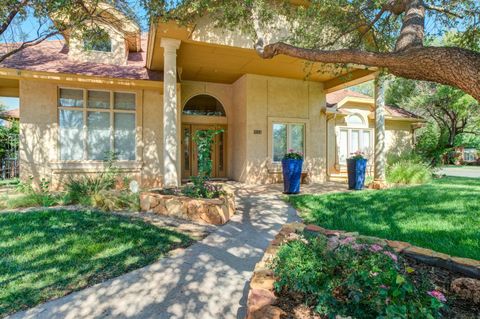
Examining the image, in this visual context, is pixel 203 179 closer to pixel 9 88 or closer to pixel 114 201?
pixel 114 201

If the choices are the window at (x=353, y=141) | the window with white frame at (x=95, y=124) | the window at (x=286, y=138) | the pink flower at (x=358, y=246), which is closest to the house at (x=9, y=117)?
the window with white frame at (x=95, y=124)

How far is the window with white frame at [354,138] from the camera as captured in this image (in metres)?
14.0

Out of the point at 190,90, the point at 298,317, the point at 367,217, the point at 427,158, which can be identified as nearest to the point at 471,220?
the point at 367,217

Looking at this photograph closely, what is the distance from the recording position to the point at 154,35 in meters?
7.28

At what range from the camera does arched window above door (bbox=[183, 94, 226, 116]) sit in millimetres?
11906

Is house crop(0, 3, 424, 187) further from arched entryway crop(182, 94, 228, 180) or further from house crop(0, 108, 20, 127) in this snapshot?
house crop(0, 108, 20, 127)

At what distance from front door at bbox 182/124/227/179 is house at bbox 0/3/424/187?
4 cm

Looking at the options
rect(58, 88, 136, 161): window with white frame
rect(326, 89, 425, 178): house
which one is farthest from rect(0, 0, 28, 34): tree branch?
rect(326, 89, 425, 178): house

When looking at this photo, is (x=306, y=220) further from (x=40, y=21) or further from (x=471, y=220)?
(x=40, y=21)

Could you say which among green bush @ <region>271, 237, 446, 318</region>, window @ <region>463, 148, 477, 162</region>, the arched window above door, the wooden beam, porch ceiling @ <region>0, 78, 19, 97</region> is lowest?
green bush @ <region>271, 237, 446, 318</region>

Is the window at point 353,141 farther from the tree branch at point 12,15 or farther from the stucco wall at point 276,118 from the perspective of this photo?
the tree branch at point 12,15

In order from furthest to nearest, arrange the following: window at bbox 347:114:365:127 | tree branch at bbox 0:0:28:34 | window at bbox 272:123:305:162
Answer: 1. window at bbox 347:114:365:127
2. window at bbox 272:123:305:162
3. tree branch at bbox 0:0:28:34

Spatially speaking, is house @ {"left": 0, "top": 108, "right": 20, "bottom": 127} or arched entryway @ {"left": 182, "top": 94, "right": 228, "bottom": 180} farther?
house @ {"left": 0, "top": 108, "right": 20, "bottom": 127}

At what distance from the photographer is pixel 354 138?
47.0 feet
